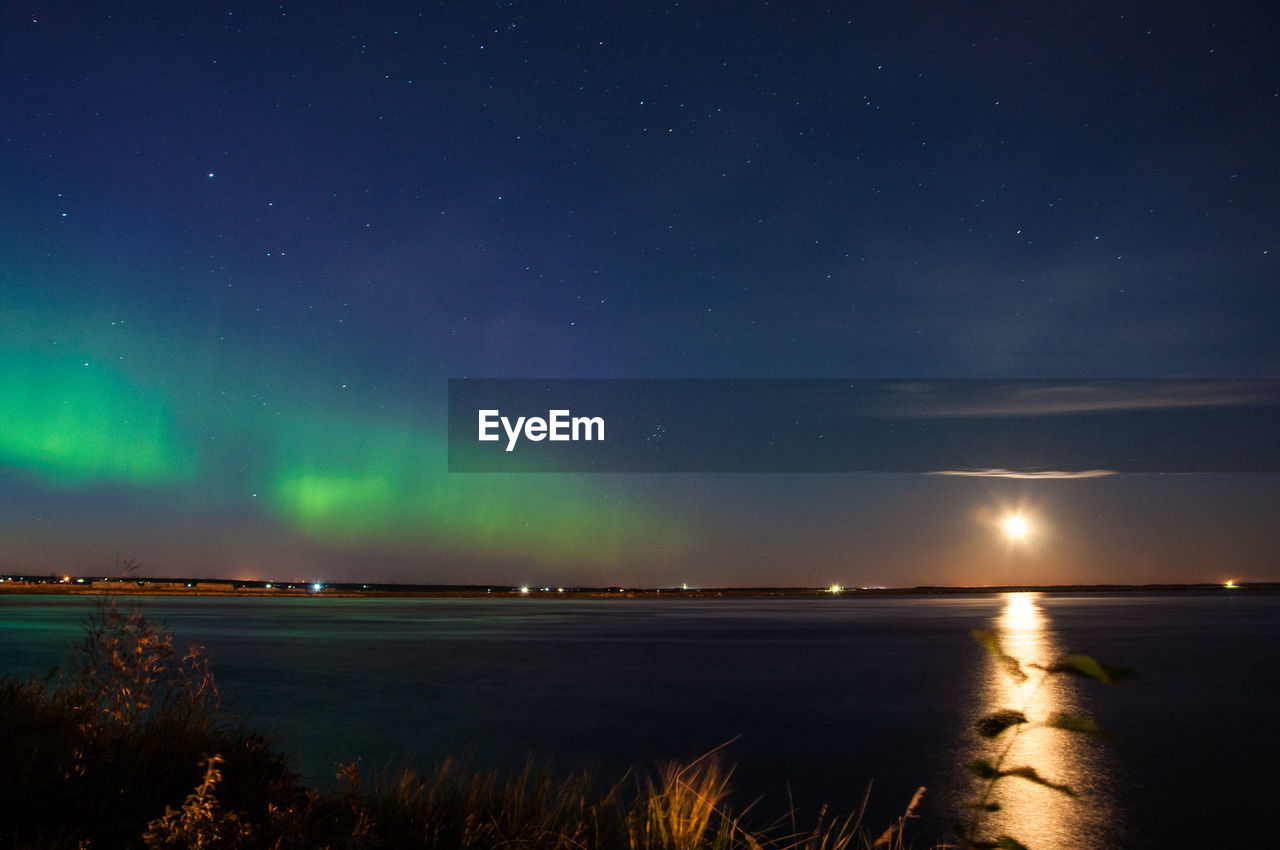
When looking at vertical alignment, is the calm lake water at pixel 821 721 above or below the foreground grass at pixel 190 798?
below

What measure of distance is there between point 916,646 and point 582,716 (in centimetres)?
3424

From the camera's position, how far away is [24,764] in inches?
271

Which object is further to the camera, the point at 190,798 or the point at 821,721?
the point at 821,721

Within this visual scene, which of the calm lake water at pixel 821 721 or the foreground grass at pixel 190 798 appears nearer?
the foreground grass at pixel 190 798

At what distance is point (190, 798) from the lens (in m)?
5.44

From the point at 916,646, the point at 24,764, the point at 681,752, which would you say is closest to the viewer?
the point at 24,764

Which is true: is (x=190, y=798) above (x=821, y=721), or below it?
above

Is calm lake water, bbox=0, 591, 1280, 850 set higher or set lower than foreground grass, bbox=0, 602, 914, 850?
lower

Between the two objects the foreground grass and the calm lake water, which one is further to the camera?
the calm lake water

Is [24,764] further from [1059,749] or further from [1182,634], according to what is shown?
[1182,634]

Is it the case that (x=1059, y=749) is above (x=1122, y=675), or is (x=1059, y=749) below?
below

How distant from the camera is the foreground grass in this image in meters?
6.08

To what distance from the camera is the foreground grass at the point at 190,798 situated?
6078 mm

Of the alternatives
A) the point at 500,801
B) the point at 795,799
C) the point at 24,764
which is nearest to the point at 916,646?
the point at 795,799
